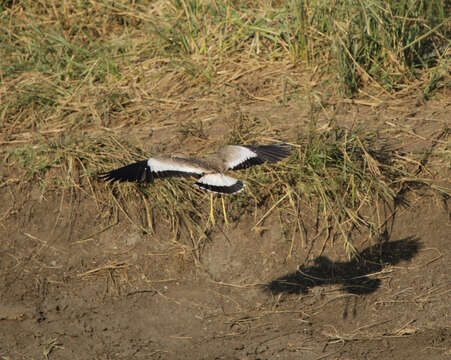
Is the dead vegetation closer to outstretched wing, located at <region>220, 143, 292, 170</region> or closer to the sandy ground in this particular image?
the sandy ground

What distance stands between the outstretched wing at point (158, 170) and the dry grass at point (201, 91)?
1.50 ft

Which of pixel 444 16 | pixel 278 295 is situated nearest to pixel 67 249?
pixel 278 295

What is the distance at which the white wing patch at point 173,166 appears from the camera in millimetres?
3268

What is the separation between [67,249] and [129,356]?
78 centimetres

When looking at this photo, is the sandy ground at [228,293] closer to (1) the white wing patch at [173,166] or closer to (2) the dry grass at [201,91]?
(2) the dry grass at [201,91]

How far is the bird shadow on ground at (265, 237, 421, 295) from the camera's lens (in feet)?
11.8

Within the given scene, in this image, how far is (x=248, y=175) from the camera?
3.82 meters

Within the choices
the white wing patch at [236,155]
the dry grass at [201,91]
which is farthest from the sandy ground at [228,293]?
the white wing patch at [236,155]

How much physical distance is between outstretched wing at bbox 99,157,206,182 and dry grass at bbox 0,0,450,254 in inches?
18.0

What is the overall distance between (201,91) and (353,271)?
1.82 m

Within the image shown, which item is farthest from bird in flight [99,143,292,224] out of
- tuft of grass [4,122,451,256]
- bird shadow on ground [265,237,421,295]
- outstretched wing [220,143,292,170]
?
bird shadow on ground [265,237,421,295]

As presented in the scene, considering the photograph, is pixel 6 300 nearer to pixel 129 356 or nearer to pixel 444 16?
pixel 129 356

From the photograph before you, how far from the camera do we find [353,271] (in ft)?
11.9

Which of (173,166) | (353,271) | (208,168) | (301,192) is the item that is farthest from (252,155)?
(353,271)
